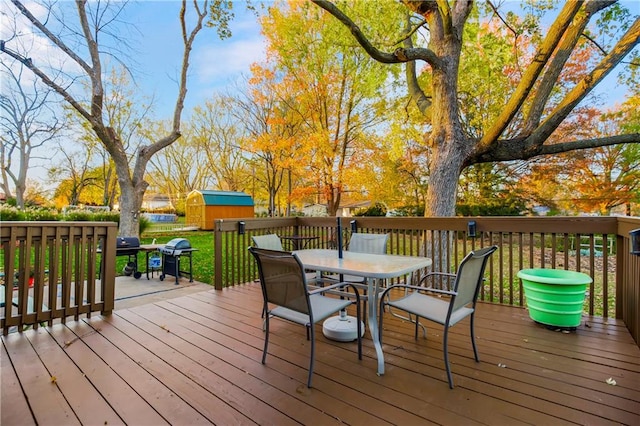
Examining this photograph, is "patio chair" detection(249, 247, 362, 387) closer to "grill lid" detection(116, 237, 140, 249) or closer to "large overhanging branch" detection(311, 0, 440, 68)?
"large overhanging branch" detection(311, 0, 440, 68)

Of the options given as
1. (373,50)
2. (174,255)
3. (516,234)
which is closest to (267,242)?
(174,255)

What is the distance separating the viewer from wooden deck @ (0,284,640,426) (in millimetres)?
1645

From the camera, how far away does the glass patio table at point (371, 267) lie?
2.20 metres

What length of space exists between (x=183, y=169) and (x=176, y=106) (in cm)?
1420

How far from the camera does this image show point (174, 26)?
30.5 ft

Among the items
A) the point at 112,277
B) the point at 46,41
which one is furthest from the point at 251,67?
the point at 112,277

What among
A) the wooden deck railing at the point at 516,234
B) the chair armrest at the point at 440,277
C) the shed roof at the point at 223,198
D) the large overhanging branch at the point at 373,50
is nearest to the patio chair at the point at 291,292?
the chair armrest at the point at 440,277

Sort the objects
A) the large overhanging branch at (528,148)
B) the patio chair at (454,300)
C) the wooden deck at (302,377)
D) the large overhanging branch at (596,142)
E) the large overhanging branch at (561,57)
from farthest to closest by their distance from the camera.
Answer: the large overhanging branch at (528,148)
the large overhanging branch at (596,142)
the large overhanging branch at (561,57)
the patio chair at (454,300)
the wooden deck at (302,377)

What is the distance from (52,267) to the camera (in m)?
2.87

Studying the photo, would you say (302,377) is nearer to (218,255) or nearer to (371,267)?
(371,267)

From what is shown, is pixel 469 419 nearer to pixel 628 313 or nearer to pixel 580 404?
pixel 580 404

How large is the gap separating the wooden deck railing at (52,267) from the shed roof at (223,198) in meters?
12.3

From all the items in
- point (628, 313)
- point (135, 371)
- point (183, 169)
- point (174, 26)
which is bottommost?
point (135, 371)

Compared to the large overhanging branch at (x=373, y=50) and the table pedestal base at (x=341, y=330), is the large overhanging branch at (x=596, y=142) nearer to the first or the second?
the large overhanging branch at (x=373, y=50)
